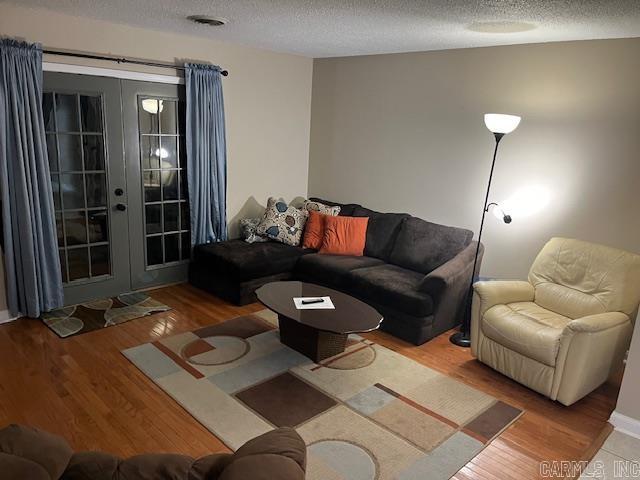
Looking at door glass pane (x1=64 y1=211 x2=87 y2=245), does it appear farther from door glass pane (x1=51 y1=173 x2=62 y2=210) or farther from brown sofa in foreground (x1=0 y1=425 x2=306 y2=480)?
brown sofa in foreground (x1=0 y1=425 x2=306 y2=480)

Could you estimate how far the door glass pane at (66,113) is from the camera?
3.80 metres

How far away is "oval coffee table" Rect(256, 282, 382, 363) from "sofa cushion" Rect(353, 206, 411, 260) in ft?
3.79

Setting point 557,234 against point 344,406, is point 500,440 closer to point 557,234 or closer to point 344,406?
point 344,406

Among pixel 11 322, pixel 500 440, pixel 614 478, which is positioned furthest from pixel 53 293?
pixel 614 478

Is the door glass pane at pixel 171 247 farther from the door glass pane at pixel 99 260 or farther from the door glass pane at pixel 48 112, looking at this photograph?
the door glass pane at pixel 48 112

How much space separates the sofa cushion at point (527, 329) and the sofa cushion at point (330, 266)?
135 centimetres

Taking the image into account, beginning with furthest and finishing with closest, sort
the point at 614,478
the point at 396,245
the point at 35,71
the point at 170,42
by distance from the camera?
the point at 396,245 < the point at 170,42 < the point at 35,71 < the point at 614,478

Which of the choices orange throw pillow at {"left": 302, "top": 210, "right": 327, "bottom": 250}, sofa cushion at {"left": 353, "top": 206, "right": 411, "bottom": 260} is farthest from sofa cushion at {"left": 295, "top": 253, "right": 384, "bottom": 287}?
orange throw pillow at {"left": 302, "top": 210, "right": 327, "bottom": 250}

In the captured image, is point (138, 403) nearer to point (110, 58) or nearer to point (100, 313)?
point (100, 313)

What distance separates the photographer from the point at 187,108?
443 centimetres

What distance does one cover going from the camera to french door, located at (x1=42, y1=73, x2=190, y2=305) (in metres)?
3.89

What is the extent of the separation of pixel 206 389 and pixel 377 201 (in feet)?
9.12

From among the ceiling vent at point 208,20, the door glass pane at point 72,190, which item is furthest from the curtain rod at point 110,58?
the door glass pane at point 72,190

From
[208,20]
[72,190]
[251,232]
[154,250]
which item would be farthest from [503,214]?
[72,190]
